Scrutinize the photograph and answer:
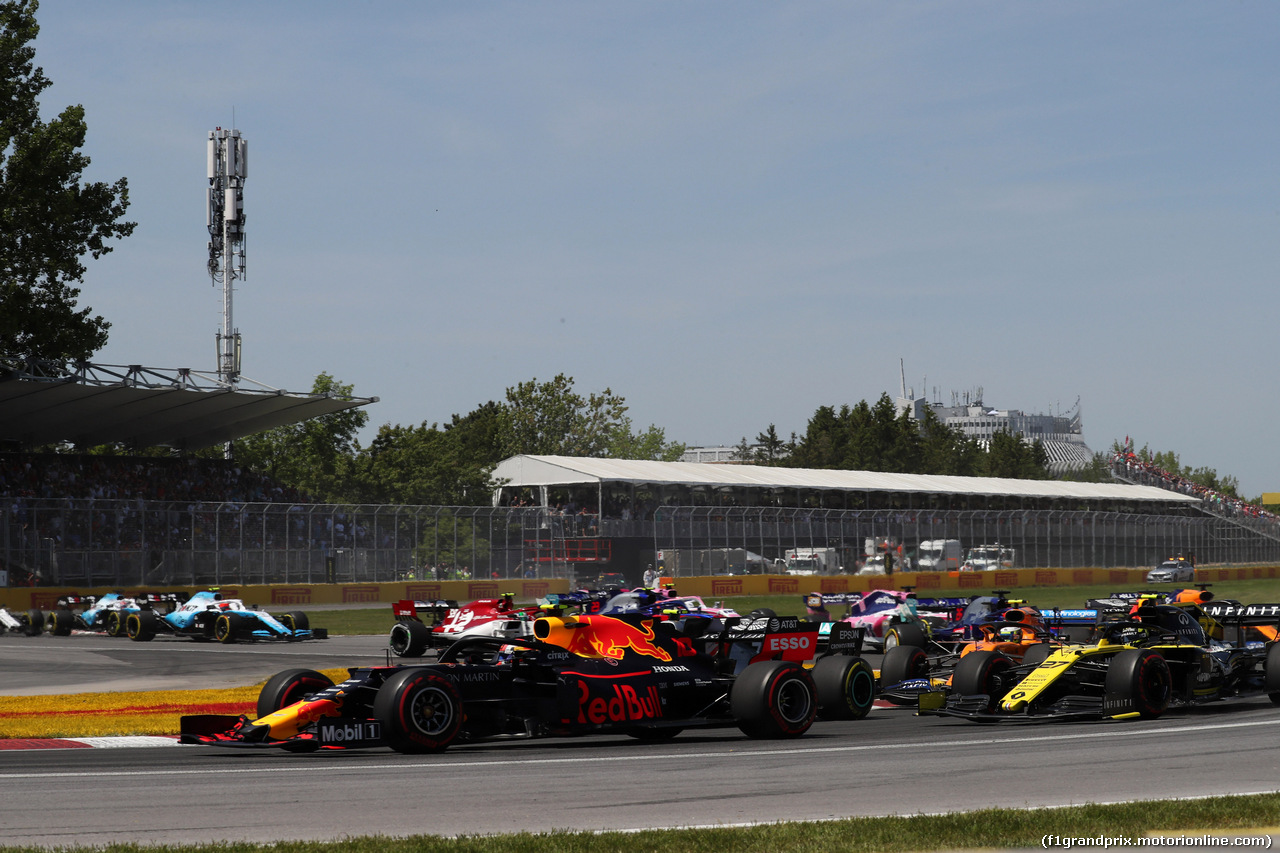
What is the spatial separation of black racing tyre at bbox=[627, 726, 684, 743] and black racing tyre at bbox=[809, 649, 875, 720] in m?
1.99

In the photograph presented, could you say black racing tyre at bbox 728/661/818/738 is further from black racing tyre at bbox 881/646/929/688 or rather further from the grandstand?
the grandstand

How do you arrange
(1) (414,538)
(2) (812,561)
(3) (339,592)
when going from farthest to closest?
(2) (812,561)
(1) (414,538)
(3) (339,592)

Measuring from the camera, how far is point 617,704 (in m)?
12.8

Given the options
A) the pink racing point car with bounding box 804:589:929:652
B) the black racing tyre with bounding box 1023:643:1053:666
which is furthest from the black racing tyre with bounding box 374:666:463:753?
the pink racing point car with bounding box 804:589:929:652

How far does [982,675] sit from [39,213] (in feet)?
109

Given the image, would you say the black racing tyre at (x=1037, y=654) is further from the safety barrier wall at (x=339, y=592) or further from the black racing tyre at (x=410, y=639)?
the safety barrier wall at (x=339, y=592)

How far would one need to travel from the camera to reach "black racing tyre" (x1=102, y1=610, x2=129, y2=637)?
3178cm

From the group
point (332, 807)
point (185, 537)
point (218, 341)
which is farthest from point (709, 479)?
point (332, 807)

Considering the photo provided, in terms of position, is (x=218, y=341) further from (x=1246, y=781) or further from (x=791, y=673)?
(x=1246, y=781)

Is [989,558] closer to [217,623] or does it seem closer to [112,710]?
[217,623]

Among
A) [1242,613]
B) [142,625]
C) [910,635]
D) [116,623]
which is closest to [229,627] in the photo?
[142,625]

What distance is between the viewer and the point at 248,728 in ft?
37.7

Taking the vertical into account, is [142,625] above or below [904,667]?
below

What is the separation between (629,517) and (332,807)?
172ft
